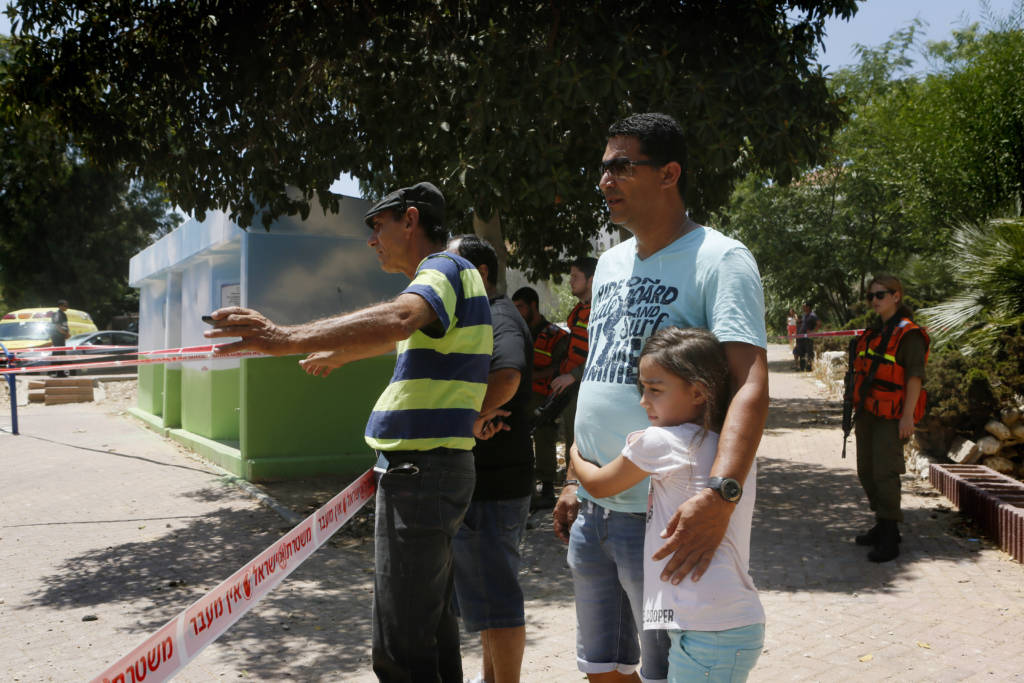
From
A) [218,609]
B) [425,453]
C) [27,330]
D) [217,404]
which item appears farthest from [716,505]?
[27,330]

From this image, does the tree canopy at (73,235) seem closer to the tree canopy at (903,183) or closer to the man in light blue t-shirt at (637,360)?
the tree canopy at (903,183)

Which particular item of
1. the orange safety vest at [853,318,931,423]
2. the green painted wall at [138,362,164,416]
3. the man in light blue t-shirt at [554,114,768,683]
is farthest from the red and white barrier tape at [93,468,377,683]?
the green painted wall at [138,362,164,416]

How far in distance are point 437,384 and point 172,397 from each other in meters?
12.7

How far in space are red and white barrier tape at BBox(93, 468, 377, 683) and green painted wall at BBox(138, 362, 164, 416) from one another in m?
13.2

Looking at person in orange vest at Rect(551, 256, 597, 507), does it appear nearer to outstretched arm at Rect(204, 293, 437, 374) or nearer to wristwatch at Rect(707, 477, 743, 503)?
outstretched arm at Rect(204, 293, 437, 374)

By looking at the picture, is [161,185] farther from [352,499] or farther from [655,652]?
[655,652]

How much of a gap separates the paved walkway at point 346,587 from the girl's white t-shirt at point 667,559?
230cm

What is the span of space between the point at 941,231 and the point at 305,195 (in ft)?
24.4

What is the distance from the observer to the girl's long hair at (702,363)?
2160 millimetres

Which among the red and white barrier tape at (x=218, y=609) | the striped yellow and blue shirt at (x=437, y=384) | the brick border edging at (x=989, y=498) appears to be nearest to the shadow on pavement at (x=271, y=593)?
the red and white barrier tape at (x=218, y=609)

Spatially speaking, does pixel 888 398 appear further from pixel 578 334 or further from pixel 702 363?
pixel 702 363

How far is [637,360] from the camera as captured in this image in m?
2.41

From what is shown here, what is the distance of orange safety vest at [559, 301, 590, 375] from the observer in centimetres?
720

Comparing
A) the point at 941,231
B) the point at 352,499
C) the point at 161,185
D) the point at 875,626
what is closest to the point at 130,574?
the point at 352,499
